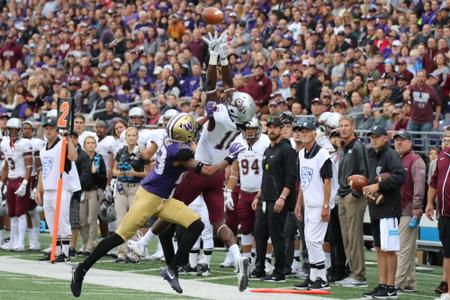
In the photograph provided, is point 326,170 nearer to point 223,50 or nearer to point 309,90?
point 223,50

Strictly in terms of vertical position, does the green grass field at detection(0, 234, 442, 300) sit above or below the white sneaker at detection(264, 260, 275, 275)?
below

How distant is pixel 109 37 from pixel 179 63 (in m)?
5.15

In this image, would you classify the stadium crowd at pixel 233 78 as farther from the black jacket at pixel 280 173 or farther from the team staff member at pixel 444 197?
the team staff member at pixel 444 197

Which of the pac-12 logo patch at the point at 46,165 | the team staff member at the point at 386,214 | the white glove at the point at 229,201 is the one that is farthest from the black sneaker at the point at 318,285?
the pac-12 logo patch at the point at 46,165

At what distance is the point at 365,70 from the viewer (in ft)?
61.3

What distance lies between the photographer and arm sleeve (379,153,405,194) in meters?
11.3

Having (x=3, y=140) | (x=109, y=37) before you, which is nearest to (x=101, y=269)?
(x=3, y=140)

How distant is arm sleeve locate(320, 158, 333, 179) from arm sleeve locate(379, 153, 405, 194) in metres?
0.73

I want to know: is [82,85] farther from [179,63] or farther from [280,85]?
[280,85]

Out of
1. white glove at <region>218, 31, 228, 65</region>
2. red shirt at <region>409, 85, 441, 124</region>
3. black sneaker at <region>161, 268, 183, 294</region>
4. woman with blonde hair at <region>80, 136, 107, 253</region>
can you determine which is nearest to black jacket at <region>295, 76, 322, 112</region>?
red shirt at <region>409, 85, 441, 124</region>

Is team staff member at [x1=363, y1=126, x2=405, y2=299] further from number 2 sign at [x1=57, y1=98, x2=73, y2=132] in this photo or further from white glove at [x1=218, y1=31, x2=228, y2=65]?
number 2 sign at [x1=57, y1=98, x2=73, y2=132]

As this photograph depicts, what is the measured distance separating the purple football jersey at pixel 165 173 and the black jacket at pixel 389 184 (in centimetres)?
243

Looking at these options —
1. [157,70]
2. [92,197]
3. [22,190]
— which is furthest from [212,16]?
[157,70]

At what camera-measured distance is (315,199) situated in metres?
11.8
